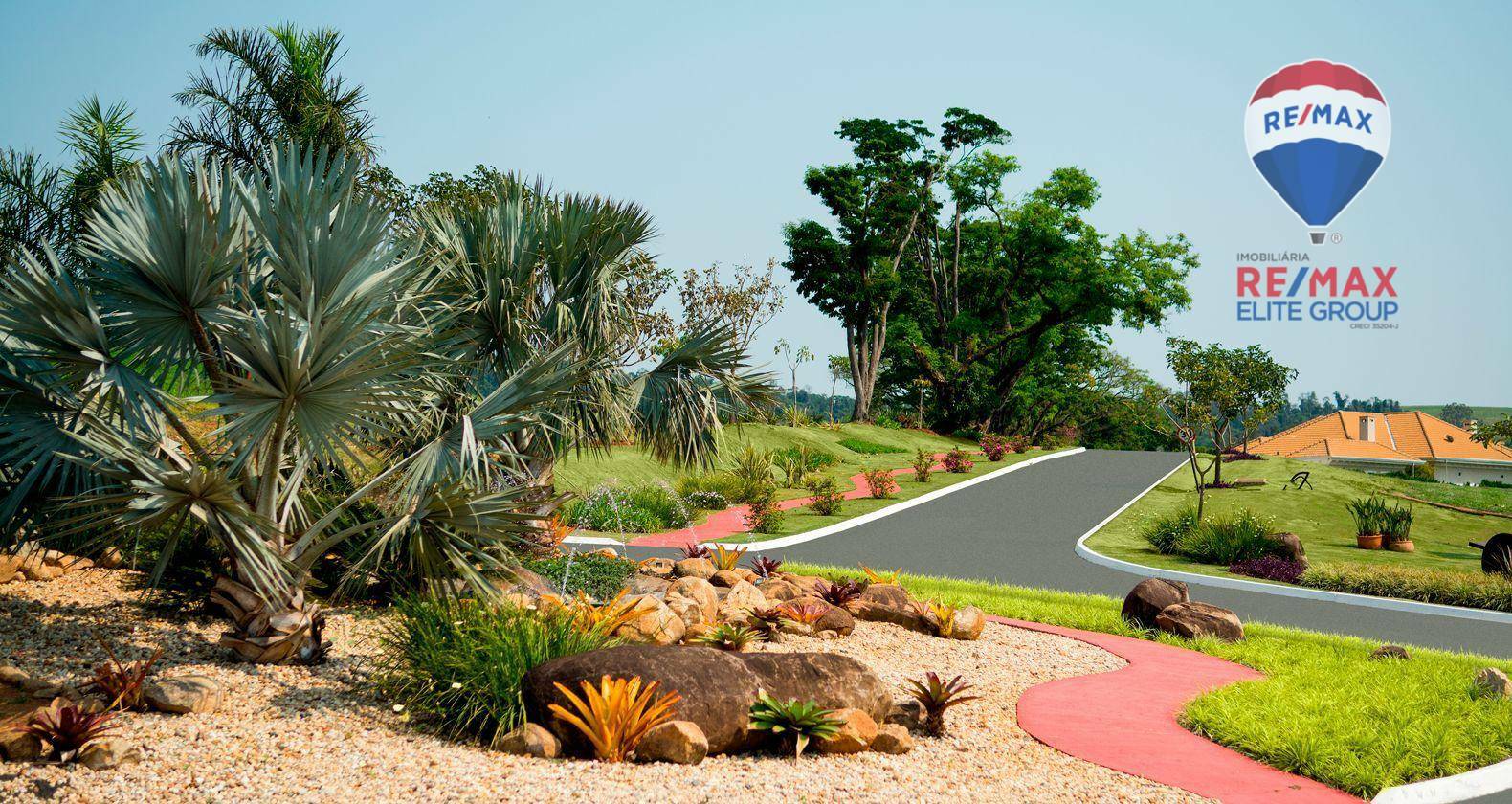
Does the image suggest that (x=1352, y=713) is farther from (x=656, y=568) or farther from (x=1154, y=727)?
(x=656, y=568)

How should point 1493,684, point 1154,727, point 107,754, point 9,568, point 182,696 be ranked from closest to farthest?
point 107,754 < point 182,696 < point 1154,727 < point 1493,684 < point 9,568

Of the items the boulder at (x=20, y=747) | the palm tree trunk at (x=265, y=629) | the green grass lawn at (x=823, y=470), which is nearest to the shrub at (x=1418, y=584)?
the green grass lawn at (x=823, y=470)

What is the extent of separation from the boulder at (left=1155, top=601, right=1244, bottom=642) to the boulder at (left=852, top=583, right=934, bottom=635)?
3.11 m

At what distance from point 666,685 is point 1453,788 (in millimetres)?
5132

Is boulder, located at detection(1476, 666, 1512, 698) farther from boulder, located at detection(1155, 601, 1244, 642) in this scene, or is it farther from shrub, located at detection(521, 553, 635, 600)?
shrub, located at detection(521, 553, 635, 600)

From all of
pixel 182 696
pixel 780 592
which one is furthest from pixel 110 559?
pixel 780 592

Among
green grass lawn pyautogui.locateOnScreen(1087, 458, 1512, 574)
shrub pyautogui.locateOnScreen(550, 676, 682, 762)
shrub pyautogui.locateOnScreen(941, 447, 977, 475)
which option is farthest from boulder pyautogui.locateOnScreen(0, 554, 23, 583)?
shrub pyautogui.locateOnScreen(941, 447, 977, 475)

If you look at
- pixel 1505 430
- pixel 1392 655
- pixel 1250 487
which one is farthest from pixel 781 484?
pixel 1392 655

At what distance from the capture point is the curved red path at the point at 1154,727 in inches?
256

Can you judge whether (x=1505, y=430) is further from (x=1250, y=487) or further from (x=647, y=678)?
(x=647, y=678)

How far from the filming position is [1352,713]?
310 inches

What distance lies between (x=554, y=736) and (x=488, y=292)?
695 centimetres

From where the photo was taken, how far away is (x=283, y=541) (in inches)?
301

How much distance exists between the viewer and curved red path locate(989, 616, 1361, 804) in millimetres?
6500
